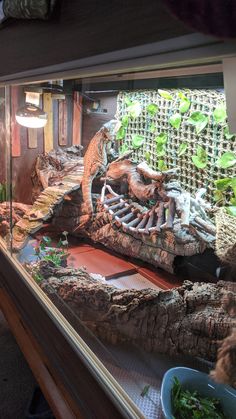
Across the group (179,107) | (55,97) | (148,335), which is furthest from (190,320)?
(55,97)

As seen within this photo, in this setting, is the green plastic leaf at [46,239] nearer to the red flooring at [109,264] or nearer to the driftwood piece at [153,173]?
the red flooring at [109,264]

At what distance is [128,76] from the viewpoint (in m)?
0.71

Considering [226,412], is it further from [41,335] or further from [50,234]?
[50,234]

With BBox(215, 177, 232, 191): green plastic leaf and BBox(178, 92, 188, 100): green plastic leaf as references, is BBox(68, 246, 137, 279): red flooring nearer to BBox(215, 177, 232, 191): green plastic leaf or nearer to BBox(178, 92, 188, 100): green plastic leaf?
BBox(215, 177, 232, 191): green plastic leaf

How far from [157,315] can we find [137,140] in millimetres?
572

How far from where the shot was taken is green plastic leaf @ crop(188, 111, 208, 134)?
85 cm

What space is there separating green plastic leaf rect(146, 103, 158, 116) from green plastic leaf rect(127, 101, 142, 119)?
0.10 ft

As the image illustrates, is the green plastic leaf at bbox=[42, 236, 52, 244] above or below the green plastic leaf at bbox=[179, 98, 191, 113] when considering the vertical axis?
below

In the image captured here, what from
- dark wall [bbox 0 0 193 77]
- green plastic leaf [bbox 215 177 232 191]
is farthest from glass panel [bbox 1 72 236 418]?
dark wall [bbox 0 0 193 77]

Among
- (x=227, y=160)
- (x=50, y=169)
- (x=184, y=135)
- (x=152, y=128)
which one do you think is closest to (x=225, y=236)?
(x=227, y=160)

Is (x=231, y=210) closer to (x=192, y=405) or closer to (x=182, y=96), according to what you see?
(x=182, y=96)

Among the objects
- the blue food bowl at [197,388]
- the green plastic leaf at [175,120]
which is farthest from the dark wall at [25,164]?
the blue food bowl at [197,388]

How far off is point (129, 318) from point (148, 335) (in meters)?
0.07

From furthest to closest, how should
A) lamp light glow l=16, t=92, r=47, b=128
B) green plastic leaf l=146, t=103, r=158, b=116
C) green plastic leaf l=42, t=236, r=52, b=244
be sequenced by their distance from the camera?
green plastic leaf l=42, t=236, r=52, b=244 < lamp light glow l=16, t=92, r=47, b=128 < green plastic leaf l=146, t=103, r=158, b=116
